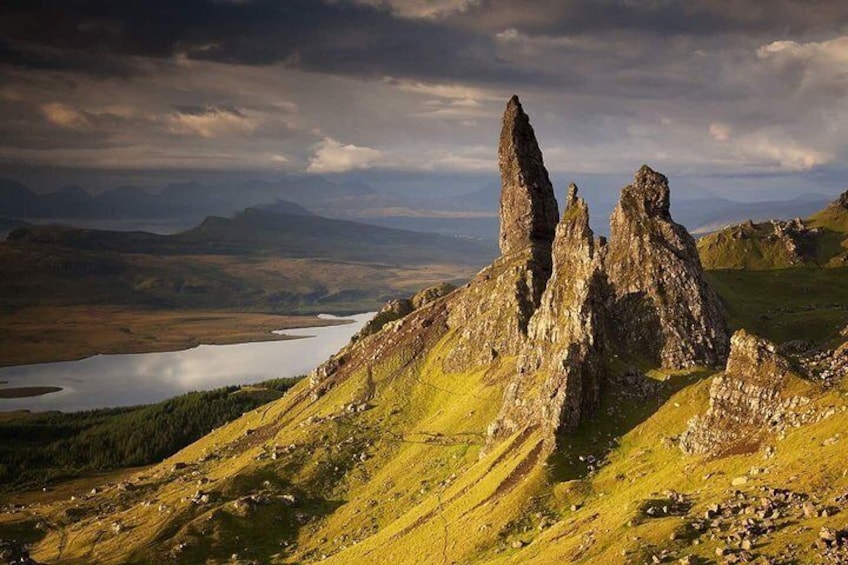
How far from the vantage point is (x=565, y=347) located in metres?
131

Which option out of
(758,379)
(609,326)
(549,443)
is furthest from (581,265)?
(758,379)

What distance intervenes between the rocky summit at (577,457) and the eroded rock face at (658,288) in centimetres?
42

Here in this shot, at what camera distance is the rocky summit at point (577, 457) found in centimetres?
8138

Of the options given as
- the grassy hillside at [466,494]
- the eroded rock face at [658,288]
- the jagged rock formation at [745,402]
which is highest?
the eroded rock face at [658,288]

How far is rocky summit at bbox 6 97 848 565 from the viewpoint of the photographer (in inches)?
3204

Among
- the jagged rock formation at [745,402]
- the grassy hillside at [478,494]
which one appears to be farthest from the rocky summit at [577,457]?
the grassy hillside at [478,494]

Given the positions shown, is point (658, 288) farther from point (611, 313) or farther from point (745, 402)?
point (745, 402)

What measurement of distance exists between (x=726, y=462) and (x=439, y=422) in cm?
9311

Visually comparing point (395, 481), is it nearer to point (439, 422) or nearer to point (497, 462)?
point (439, 422)

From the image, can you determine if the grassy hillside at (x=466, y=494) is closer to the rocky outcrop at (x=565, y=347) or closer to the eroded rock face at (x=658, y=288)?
the rocky outcrop at (x=565, y=347)

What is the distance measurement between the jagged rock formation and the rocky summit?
242mm

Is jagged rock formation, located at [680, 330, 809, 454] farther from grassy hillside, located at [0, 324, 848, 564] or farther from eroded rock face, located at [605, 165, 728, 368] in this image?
eroded rock face, located at [605, 165, 728, 368]

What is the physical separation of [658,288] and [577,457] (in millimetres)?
49839

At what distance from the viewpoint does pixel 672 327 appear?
5645 inches
